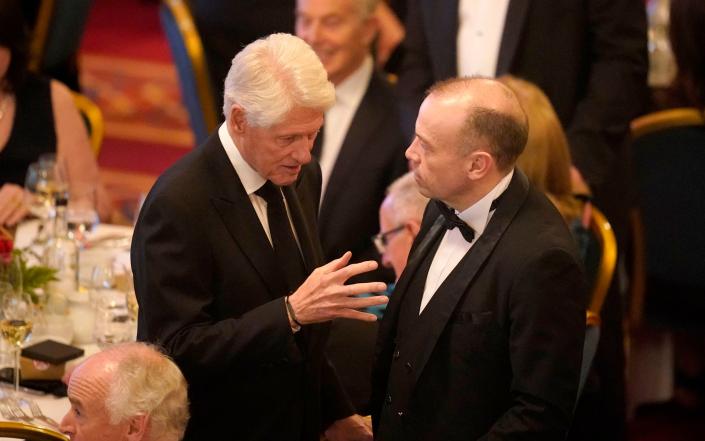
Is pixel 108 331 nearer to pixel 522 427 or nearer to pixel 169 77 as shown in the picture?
pixel 522 427

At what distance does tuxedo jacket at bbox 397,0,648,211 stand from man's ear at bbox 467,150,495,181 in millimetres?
1699

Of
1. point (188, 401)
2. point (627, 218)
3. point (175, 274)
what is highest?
point (175, 274)

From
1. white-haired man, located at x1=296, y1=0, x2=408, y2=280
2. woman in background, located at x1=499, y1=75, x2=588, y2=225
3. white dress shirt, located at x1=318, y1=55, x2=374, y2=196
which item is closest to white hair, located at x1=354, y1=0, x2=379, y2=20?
white-haired man, located at x1=296, y1=0, x2=408, y2=280

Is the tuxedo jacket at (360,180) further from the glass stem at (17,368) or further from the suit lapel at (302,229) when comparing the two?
the glass stem at (17,368)

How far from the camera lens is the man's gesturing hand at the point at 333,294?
8.18 feet

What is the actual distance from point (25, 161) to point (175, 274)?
1.97m

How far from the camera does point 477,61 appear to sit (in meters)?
4.34

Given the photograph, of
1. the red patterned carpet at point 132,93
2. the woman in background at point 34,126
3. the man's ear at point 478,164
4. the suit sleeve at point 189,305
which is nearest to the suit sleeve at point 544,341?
the man's ear at point 478,164

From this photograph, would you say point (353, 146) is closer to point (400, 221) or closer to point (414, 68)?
point (414, 68)

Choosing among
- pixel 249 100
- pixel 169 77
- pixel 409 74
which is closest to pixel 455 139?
pixel 249 100

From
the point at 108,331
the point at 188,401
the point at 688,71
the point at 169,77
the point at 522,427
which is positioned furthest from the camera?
the point at 169,77

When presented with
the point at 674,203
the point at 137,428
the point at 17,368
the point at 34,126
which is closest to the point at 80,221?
→ the point at 34,126

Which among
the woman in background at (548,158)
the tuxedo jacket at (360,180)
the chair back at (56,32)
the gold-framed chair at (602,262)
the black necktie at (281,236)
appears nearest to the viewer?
the black necktie at (281,236)

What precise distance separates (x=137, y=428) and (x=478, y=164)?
2.97ft
